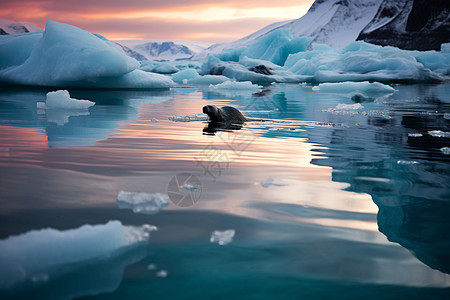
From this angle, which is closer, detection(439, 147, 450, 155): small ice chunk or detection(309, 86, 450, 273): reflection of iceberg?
detection(309, 86, 450, 273): reflection of iceberg

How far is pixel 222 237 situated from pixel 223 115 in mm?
5055

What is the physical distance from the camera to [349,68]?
80.6ft

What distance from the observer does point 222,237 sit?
1932 millimetres

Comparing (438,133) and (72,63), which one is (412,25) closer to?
(72,63)

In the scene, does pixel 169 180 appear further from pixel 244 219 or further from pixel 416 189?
pixel 416 189

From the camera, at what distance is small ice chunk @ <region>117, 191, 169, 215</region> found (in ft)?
7.41

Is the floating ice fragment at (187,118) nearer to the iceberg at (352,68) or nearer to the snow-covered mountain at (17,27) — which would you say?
the iceberg at (352,68)

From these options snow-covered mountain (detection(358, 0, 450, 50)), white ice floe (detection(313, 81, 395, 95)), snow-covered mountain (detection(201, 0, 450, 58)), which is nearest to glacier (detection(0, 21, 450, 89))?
white ice floe (detection(313, 81, 395, 95))

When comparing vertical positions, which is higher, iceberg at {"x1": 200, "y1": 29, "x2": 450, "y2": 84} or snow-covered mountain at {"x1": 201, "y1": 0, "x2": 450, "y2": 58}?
snow-covered mountain at {"x1": 201, "y1": 0, "x2": 450, "y2": 58}

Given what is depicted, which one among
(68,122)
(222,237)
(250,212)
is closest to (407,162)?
(250,212)

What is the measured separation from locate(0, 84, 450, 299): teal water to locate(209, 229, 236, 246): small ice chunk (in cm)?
3

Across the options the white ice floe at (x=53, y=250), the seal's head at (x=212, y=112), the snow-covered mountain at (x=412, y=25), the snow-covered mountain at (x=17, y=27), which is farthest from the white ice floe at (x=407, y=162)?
the snow-covered mountain at (x=17, y=27)

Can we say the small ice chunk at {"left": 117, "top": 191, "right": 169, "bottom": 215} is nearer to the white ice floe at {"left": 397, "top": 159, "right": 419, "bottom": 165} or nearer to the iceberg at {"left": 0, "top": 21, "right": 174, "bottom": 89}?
the white ice floe at {"left": 397, "top": 159, "right": 419, "bottom": 165}

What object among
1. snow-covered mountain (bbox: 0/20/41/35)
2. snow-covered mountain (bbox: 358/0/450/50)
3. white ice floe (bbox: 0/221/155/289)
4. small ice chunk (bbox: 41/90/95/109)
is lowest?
white ice floe (bbox: 0/221/155/289)
